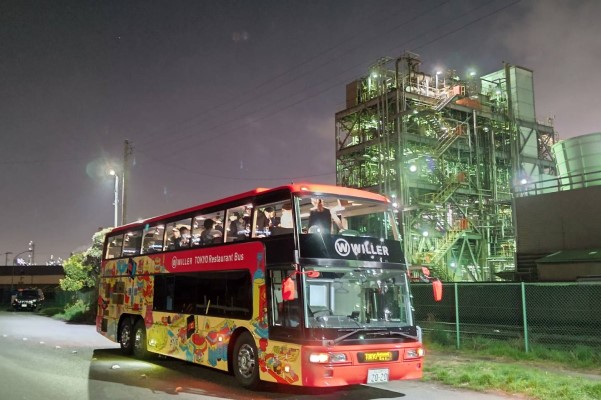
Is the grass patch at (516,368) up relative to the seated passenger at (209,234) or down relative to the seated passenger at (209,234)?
down

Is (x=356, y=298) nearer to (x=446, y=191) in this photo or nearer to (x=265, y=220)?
(x=265, y=220)

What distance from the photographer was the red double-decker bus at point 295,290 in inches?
317

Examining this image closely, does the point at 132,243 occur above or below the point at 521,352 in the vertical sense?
above

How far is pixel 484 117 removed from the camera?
43156mm

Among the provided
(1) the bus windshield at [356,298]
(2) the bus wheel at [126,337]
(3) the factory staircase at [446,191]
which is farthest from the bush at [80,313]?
(3) the factory staircase at [446,191]

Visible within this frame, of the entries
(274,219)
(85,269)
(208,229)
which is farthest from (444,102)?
(274,219)

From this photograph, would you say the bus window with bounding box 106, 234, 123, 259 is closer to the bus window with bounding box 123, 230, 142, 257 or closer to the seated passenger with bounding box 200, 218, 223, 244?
the bus window with bounding box 123, 230, 142, 257

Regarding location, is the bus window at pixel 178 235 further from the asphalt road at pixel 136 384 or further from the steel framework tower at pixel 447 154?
the steel framework tower at pixel 447 154

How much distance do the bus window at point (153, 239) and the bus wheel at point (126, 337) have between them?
2.23 meters

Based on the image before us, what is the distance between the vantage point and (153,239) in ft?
44.4

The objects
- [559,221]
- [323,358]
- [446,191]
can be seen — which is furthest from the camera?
[446,191]

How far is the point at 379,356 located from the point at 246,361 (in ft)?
8.52

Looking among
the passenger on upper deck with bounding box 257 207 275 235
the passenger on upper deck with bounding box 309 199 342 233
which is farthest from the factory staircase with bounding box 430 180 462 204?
the passenger on upper deck with bounding box 257 207 275 235

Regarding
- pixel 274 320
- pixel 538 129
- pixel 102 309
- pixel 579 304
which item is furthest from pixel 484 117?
pixel 274 320
